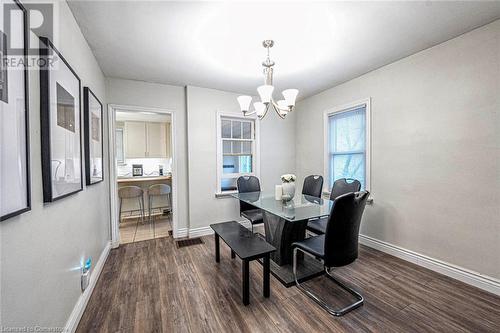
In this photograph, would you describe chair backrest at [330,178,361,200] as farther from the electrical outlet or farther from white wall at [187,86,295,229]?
the electrical outlet

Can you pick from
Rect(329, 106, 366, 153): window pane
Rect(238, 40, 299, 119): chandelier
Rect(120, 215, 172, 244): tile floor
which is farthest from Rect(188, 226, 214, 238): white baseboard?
Rect(329, 106, 366, 153): window pane

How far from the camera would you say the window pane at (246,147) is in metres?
4.04

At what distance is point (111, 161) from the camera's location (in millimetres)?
3053

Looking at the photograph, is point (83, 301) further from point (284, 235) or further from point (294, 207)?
point (294, 207)

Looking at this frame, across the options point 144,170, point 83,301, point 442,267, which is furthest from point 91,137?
point 442,267

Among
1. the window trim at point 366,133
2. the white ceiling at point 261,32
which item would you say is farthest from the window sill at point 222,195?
the white ceiling at point 261,32

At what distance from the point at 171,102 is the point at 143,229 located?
7.90 ft

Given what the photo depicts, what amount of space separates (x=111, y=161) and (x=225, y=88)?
2.14 meters

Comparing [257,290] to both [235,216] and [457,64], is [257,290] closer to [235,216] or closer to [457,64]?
[235,216]

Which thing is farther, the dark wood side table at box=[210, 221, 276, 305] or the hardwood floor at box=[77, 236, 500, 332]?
the dark wood side table at box=[210, 221, 276, 305]

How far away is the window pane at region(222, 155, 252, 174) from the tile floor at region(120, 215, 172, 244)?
159 centimetres

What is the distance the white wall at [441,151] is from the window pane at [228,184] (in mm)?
2268

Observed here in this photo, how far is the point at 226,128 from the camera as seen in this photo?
12.7ft

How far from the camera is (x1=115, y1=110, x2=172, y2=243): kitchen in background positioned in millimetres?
4241
